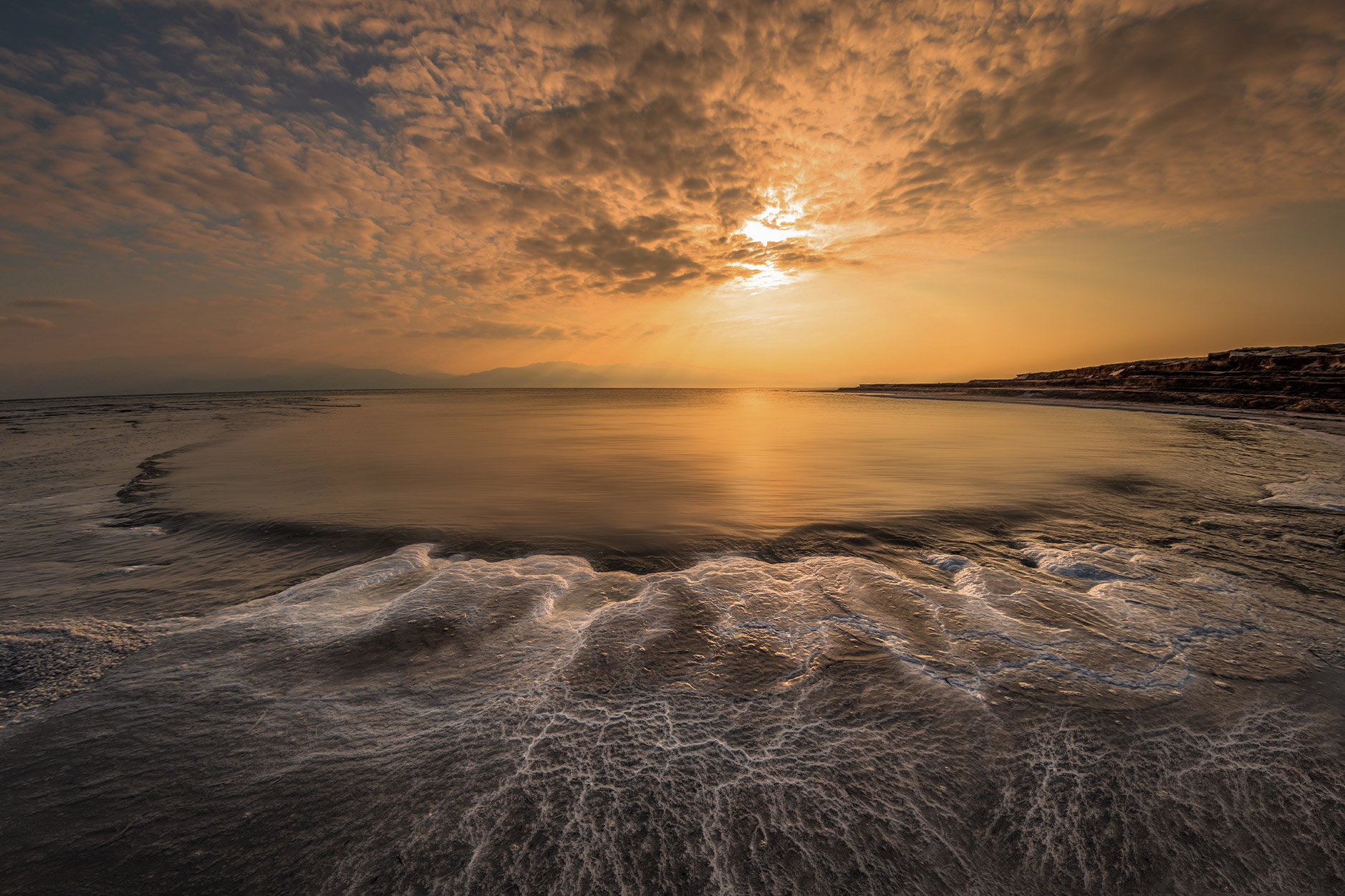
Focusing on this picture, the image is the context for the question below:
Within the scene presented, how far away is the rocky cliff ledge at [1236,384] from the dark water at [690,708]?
27420 millimetres

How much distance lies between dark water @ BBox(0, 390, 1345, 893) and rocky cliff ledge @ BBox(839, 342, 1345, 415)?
90.0 ft

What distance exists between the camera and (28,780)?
2203 millimetres

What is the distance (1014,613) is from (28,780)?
590 cm

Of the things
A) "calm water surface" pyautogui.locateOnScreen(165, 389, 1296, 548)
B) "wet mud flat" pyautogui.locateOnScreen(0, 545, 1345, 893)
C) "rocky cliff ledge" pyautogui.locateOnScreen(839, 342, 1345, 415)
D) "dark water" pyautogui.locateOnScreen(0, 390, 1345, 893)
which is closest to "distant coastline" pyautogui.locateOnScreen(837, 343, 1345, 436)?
"rocky cliff ledge" pyautogui.locateOnScreen(839, 342, 1345, 415)

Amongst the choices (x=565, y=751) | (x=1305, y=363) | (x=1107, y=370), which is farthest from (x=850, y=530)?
(x=1107, y=370)

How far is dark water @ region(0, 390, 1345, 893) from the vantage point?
1.83 m

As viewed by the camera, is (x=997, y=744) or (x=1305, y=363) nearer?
(x=997, y=744)

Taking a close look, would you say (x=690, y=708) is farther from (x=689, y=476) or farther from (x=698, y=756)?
(x=689, y=476)

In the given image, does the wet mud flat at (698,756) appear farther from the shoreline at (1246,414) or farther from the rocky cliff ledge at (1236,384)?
the rocky cliff ledge at (1236,384)

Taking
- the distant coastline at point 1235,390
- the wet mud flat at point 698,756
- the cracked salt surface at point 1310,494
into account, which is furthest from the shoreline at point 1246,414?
the wet mud flat at point 698,756

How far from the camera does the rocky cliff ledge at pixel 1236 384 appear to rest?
2264cm

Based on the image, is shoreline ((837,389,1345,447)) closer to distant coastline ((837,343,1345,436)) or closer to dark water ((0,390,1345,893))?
distant coastline ((837,343,1345,436))

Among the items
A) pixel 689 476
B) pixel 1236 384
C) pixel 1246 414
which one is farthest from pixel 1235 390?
pixel 689 476

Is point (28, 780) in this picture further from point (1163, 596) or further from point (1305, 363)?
point (1305, 363)
